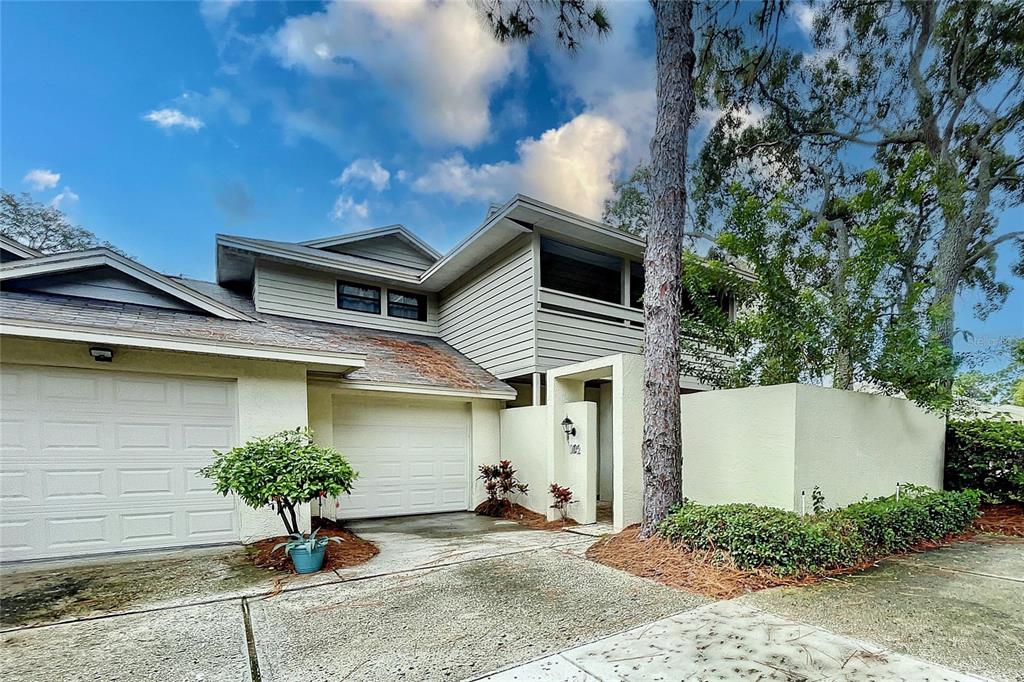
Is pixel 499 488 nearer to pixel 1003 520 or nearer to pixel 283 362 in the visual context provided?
pixel 283 362

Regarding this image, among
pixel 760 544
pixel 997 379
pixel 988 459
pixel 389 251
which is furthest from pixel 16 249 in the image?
pixel 988 459

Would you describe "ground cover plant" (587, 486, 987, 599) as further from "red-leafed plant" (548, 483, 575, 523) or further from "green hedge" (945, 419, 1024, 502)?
"green hedge" (945, 419, 1024, 502)

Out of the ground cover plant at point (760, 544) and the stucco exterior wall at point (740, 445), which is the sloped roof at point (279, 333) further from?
the ground cover plant at point (760, 544)

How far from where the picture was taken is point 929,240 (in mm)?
11117

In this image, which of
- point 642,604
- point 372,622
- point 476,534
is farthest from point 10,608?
point 642,604

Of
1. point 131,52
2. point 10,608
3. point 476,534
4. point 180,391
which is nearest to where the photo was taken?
point 10,608

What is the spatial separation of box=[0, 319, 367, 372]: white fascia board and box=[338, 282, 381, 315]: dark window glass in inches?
159

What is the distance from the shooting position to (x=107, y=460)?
552 cm

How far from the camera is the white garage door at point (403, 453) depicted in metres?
8.09

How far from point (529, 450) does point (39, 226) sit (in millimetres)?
19140

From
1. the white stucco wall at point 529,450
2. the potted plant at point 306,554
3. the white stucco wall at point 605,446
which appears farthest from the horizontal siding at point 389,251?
the potted plant at point 306,554

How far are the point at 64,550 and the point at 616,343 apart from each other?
8764 mm

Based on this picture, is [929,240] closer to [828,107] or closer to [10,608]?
[828,107]

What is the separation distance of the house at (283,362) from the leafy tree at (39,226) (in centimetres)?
972
